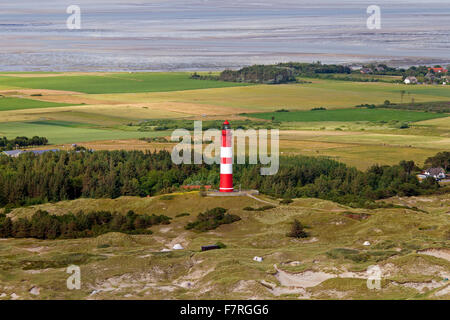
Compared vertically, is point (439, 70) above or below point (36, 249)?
above

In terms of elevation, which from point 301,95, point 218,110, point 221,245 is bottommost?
point 221,245

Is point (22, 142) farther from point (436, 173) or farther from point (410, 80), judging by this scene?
point (410, 80)

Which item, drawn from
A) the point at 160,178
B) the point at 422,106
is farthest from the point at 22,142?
the point at 422,106

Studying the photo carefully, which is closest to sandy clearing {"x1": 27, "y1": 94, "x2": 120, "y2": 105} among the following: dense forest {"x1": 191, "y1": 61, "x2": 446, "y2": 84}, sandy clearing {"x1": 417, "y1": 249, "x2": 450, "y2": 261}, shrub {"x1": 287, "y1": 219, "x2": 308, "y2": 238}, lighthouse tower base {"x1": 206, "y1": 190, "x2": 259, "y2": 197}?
dense forest {"x1": 191, "y1": 61, "x2": 446, "y2": 84}

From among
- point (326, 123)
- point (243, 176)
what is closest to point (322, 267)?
point (243, 176)
